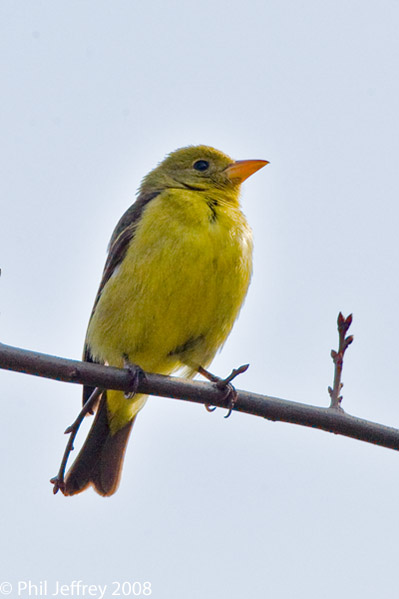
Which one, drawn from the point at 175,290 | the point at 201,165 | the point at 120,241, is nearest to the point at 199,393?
the point at 175,290

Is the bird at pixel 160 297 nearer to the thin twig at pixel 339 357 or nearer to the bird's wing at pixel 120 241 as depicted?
the bird's wing at pixel 120 241

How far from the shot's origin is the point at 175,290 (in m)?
5.01

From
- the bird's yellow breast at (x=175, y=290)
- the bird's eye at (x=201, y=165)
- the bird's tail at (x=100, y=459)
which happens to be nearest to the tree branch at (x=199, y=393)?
the bird's yellow breast at (x=175, y=290)

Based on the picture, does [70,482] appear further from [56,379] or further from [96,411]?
[56,379]

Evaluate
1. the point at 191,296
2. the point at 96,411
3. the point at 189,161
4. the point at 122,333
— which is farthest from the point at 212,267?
the point at 189,161

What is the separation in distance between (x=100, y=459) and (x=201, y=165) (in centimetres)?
255

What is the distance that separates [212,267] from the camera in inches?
200

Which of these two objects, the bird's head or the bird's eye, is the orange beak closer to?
the bird's head

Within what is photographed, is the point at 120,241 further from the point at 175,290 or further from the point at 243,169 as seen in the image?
the point at 243,169

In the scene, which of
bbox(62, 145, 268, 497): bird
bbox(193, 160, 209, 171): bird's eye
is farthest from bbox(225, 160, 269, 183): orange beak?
bbox(62, 145, 268, 497): bird

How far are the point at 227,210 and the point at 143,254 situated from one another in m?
0.82

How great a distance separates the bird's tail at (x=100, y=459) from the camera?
5.66 meters

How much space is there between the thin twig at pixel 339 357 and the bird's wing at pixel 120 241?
6.25ft

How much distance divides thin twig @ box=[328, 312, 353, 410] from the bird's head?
2307mm
